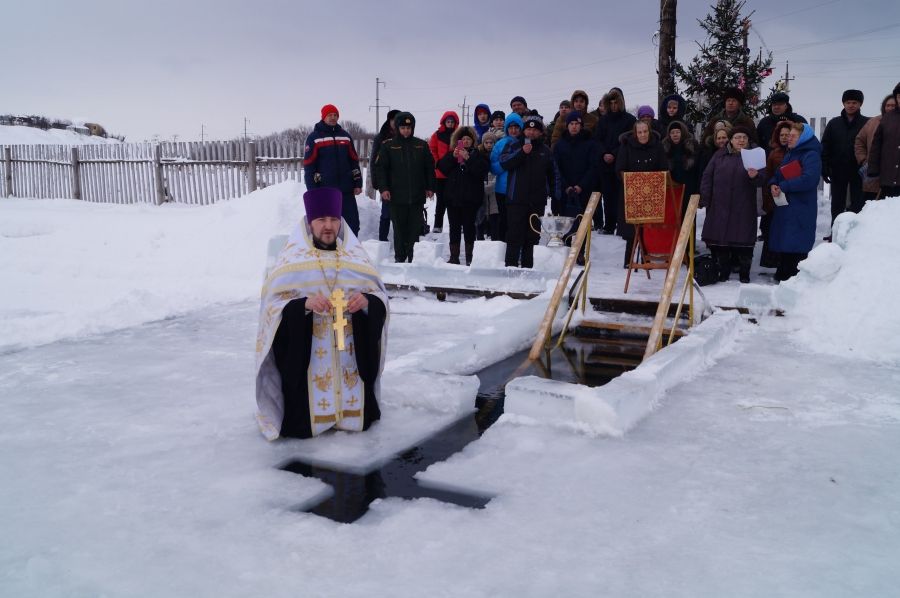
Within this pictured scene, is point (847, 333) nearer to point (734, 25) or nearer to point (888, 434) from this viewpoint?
point (888, 434)

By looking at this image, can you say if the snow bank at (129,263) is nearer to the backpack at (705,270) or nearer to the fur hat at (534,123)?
the fur hat at (534,123)

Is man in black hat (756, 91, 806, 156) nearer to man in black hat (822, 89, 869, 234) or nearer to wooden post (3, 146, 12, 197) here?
man in black hat (822, 89, 869, 234)

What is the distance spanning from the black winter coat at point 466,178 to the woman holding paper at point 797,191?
11.2 feet

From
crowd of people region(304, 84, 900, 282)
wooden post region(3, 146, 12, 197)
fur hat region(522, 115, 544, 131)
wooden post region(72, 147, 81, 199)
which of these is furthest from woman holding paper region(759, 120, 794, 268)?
wooden post region(3, 146, 12, 197)

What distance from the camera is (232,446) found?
4.09 meters

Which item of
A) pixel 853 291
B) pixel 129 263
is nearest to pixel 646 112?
pixel 853 291

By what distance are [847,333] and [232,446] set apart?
199 inches

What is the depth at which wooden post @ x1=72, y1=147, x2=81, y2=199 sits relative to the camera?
68.8 feet

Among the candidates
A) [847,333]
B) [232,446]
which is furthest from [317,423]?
[847,333]

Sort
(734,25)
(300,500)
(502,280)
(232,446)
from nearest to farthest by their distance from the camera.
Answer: (300,500) < (232,446) < (502,280) < (734,25)

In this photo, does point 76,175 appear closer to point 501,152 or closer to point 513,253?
point 501,152

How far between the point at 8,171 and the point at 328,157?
60.9ft

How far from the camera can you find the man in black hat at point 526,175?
8.75m

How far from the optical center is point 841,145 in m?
9.26
